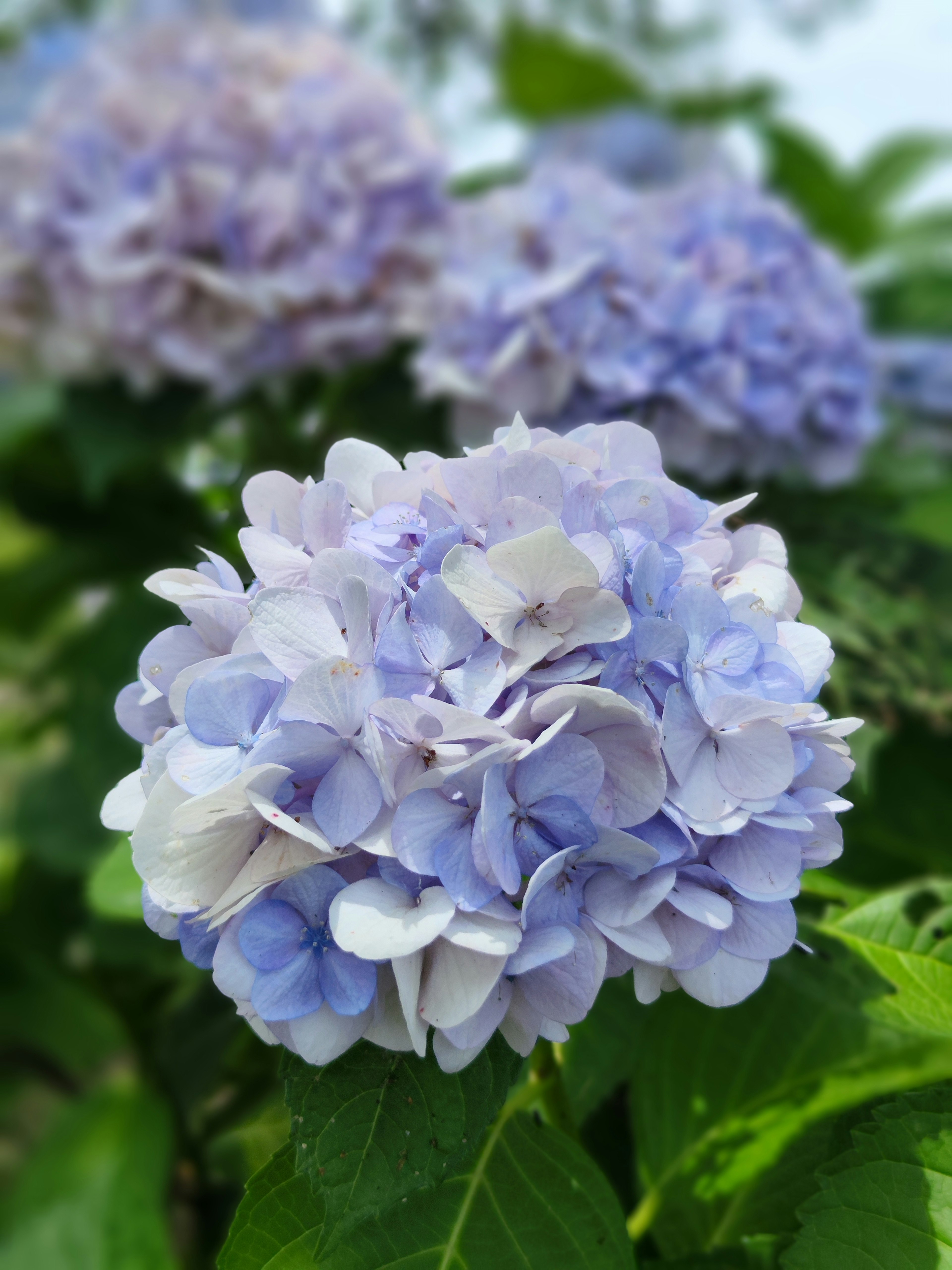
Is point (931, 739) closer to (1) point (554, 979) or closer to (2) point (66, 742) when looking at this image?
(1) point (554, 979)

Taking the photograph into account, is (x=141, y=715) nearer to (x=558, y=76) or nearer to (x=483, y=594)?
(x=483, y=594)

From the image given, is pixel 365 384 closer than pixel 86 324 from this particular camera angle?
No

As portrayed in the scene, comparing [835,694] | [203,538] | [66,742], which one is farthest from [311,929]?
[66,742]

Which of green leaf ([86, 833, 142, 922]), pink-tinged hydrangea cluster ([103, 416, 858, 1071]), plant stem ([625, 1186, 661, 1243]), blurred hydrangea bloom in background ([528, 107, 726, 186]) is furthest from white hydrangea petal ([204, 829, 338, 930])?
blurred hydrangea bloom in background ([528, 107, 726, 186])

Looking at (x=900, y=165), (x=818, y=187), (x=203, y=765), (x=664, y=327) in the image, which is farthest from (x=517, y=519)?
(x=900, y=165)

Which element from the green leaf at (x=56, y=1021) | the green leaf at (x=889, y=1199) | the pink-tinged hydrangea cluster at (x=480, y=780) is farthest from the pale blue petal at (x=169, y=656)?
the green leaf at (x=56, y=1021)

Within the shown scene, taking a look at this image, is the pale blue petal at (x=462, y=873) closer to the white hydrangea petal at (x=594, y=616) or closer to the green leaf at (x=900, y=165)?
the white hydrangea petal at (x=594, y=616)
